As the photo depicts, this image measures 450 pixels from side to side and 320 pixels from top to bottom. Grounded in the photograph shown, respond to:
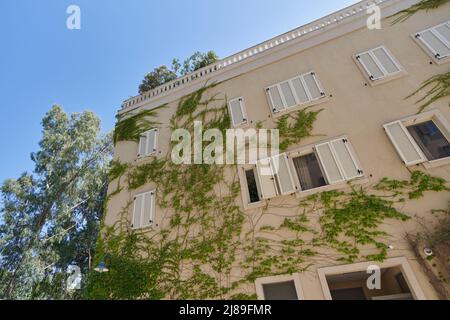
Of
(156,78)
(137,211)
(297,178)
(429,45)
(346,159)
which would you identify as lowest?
(297,178)

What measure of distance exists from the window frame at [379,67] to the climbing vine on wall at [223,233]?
90.8 inches

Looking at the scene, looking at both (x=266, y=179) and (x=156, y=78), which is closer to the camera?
(x=266, y=179)

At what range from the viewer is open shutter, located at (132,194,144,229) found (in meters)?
8.59

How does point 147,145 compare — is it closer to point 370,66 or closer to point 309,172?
point 309,172

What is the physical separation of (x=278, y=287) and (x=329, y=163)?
382 centimetres

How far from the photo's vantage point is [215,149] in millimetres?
8844

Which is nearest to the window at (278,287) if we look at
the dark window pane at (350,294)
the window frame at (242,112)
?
the dark window pane at (350,294)

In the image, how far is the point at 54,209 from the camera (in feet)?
47.5

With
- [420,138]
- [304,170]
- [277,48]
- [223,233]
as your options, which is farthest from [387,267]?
[277,48]

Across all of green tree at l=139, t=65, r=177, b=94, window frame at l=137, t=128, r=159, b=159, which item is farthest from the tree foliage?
window frame at l=137, t=128, r=159, b=159

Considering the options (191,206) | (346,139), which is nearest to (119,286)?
(191,206)

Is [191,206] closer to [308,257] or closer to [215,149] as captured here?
[215,149]

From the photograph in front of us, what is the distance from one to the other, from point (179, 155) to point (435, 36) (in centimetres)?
987

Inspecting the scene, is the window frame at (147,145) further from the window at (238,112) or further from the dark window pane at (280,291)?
the dark window pane at (280,291)
